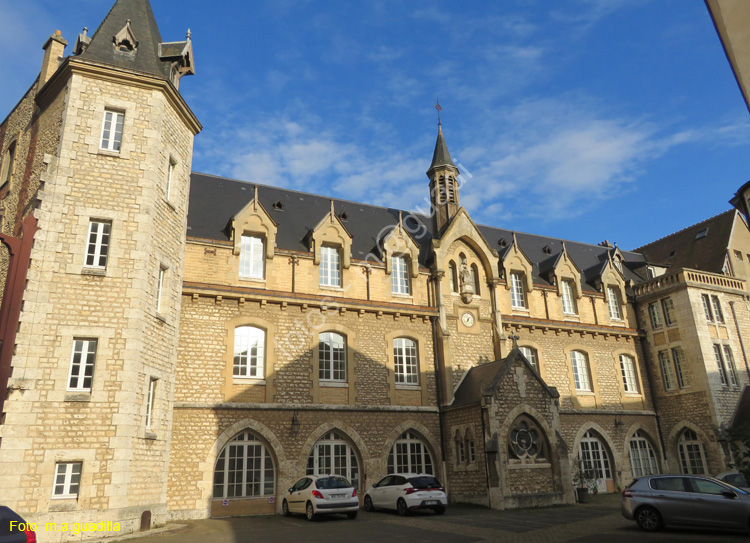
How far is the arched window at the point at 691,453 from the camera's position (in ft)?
81.3

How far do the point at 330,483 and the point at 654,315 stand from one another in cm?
1978

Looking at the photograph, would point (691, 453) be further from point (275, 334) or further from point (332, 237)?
point (275, 334)

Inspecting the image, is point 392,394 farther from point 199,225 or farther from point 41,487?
point 41,487

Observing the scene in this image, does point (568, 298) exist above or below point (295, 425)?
above

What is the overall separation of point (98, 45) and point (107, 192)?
5253 millimetres

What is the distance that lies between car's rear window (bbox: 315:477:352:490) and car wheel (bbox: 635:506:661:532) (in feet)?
25.1

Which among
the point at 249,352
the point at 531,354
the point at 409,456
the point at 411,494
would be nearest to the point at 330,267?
the point at 249,352

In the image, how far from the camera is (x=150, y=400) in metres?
15.7

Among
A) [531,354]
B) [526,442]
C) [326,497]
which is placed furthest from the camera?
[531,354]

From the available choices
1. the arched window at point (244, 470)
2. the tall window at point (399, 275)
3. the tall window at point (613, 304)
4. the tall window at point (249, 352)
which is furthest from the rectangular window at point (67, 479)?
the tall window at point (613, 304)

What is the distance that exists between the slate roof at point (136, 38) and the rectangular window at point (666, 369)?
2529cm

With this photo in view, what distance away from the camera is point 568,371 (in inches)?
993

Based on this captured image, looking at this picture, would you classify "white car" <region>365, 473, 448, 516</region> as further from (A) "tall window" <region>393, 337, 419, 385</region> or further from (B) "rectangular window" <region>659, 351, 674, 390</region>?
(B) "rectangular window" <region>659, 351, 674, 390</region>

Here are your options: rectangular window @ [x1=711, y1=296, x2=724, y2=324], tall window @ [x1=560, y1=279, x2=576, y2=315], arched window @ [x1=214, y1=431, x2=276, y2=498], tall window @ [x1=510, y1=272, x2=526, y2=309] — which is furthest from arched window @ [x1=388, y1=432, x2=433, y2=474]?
rectangular window @ [x1=711, y1=296, x2=724, y2=324]
